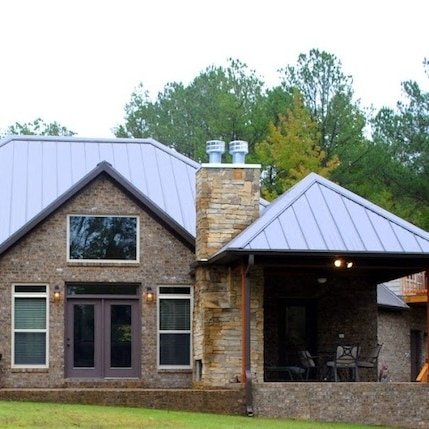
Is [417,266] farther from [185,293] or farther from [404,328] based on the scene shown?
[404,328]

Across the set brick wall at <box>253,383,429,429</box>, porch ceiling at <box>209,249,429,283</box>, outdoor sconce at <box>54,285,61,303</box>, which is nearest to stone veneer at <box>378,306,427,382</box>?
porch ceiling at <box>209,249,429,283</box>

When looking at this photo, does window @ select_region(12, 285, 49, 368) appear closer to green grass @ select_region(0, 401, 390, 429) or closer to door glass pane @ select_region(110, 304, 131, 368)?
door glass pane @ select_region(110, 304, 131, 368)

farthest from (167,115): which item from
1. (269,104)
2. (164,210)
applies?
(164,210)

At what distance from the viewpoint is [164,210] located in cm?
2725

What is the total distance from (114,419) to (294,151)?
2346 cm

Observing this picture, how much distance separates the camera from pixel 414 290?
127 feet

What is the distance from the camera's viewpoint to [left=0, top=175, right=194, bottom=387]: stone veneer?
2580 cm

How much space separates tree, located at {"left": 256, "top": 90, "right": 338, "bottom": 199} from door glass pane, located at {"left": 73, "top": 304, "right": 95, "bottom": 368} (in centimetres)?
1623

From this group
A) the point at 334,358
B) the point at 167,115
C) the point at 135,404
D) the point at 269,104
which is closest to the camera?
the point at 135,404

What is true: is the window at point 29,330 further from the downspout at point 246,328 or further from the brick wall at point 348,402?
the brick wall at point 348,402

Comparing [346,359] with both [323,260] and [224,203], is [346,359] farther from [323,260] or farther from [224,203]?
[224,203]

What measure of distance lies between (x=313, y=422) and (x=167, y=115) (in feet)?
140

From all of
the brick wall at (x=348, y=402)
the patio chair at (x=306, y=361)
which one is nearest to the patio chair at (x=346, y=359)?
the patio chair at (x=306, y=361)

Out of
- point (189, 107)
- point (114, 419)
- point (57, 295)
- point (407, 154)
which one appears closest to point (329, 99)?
point (407, 154)
